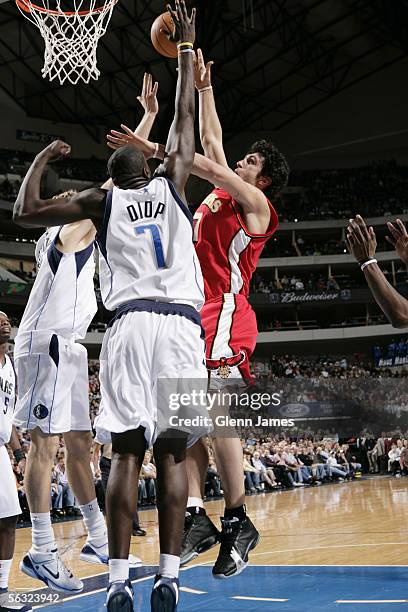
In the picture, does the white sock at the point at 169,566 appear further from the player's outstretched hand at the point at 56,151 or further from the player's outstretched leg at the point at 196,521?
the player's outstretched hand at the point at 56,151

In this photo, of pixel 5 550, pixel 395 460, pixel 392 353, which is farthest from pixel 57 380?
pixel 392 353

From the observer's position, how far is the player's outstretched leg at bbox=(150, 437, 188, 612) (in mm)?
3328

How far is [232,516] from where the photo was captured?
4.64 m

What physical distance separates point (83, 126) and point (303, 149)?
1181 cm

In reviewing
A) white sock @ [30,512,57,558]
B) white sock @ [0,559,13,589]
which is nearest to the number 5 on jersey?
white sock @ [30,512,57,558]

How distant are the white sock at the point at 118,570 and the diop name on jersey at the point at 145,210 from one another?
1.64m

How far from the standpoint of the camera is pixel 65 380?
5289 mm

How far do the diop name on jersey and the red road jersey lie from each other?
1.07 m

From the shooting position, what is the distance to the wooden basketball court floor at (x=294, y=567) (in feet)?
18.5

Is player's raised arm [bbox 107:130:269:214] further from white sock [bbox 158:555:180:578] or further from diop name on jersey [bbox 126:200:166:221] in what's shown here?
white sock [bbox 158:555:180:578]

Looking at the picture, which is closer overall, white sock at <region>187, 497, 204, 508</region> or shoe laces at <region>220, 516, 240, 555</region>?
shoe laces at <region>220, 516, 240, 555</region>

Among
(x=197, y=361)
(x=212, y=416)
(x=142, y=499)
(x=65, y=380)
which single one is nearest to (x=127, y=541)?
(x=197, y=361)

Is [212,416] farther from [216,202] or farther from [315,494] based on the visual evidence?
[315,494]

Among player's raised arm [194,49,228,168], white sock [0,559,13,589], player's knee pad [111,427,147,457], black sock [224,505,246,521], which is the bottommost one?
white sock [0,559,13,589]
